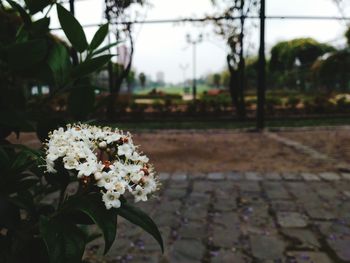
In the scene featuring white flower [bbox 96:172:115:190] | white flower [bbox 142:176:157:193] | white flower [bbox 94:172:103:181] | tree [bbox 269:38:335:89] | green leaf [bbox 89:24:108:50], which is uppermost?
tree [bbox 269:38:335:89]

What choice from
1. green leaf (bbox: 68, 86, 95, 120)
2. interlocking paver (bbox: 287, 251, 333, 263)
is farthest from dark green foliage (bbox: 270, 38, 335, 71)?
green leaf (bbox: 68, 86, 95, 120)

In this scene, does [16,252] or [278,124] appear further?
[278,124]

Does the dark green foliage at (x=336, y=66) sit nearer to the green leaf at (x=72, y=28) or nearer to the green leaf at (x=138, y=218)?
the green leaf at (x=72, y=28)

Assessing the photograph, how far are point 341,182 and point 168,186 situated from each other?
7.04 ft

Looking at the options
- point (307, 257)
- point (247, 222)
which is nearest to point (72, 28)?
point (307, 257)

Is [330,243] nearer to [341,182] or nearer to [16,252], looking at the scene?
[341,182]

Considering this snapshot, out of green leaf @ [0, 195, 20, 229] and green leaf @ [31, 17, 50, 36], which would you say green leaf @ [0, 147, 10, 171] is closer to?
green leaf @ [0, 195, 20, 229]

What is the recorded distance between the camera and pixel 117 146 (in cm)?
120

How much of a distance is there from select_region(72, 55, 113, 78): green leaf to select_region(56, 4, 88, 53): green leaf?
0.19 feet

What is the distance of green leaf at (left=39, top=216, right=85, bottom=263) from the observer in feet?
2.82

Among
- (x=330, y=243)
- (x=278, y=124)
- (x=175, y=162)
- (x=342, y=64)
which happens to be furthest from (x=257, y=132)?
(x=342, y=64)

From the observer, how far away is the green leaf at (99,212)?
0.90m

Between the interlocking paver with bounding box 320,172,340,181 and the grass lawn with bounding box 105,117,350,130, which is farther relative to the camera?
the grass lawn with bounding box 105,117,350,130

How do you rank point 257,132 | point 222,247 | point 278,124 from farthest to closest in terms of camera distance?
point 278,124 → point 257,132 → point 222,247
